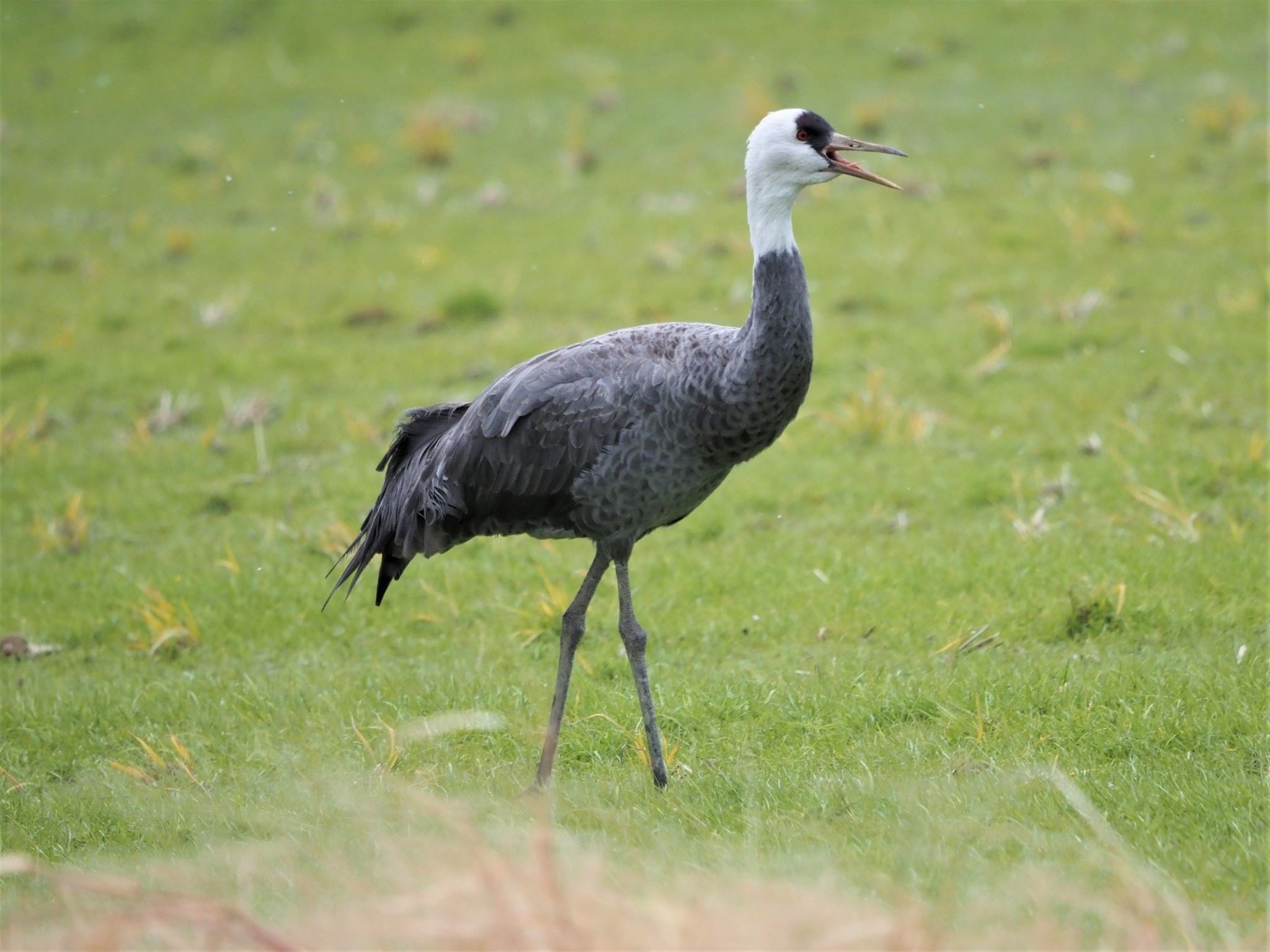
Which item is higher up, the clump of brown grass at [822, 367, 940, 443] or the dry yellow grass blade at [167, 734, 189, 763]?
the clump of brown grass at [822, 367, 940, 443]

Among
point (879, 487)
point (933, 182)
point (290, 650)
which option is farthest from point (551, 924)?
point (933, 182)

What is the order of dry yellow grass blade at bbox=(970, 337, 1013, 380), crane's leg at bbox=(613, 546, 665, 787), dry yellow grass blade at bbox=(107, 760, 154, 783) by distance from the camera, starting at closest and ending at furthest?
crane's leg at bbox=(613, 546, 665, 787), dry yellow grass blade at bbox=(107, 760, 154, 783), dry yellow grass blade at bbox=(970, 337, 1013, 380)

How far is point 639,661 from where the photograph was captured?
18.9ft

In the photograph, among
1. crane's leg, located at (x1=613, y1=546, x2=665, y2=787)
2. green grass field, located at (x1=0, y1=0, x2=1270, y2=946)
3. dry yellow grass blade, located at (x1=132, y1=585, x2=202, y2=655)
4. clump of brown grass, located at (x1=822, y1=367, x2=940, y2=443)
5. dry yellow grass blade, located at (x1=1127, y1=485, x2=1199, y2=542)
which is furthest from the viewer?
clump of brown grass, located at (x1=822, y1=367, x2=940, y2=443)

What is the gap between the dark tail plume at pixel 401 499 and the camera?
6.10 metres

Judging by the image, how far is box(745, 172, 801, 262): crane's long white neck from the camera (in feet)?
17.9

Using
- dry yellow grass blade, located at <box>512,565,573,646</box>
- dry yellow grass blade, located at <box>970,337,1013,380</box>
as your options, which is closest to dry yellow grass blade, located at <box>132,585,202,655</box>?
dry yellow grass blade, located at <box>512,565,573,646</box>

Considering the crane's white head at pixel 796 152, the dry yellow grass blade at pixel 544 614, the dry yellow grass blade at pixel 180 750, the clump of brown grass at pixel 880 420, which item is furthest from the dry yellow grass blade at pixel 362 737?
the clump of brown grass at pixel 880 420

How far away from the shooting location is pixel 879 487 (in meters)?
8.29

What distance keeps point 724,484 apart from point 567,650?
3052 mm

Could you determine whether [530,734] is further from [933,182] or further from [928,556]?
[933,182]

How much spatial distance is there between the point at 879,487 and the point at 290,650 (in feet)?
11.4

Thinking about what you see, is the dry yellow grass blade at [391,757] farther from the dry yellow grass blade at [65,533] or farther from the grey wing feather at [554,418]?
the dry yellow grass blade at [65,533]

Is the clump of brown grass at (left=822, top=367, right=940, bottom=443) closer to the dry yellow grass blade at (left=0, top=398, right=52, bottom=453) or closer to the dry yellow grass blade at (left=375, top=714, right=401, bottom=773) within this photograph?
the dry yellow grass blade at (left=375, top=714, right=401, bottom=773)
